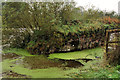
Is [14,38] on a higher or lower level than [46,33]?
lower

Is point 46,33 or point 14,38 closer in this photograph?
point 46,33

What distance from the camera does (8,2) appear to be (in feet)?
28.8

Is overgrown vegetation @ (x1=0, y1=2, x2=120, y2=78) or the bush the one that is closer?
overgrown vegetation @ (x1=0, y1=2, x2=120, y2=78)

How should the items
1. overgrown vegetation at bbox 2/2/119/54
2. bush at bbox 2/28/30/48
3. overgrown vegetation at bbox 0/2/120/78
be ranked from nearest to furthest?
overgrown vegetation at bbox 0/2/120/78, overgrown vegetation at bbox 2/2/119/54, bush at bbox 2/28/30/48

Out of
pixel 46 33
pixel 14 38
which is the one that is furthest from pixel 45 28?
pixel 14 38

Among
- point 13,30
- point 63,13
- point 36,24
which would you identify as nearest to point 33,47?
point 36,24

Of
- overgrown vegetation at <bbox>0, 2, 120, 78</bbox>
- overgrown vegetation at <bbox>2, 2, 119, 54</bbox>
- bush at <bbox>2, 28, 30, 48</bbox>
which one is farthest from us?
bush at <bbox>2, 28, 30, 48</bbox>

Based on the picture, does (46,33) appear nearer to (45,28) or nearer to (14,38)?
(45,28)

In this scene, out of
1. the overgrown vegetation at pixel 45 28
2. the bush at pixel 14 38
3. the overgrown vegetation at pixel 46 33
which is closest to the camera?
the overgrown vegetation at pixel 46 33

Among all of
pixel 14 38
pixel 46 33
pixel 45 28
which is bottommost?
pixel 14 38

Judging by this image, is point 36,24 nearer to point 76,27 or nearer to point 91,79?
point 76,27

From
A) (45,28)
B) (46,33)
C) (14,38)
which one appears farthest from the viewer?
(14,38)

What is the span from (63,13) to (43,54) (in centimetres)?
289

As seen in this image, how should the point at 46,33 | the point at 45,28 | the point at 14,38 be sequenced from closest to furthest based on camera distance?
the point at 45,28 → the point at 46,33 → the point at 14,38
